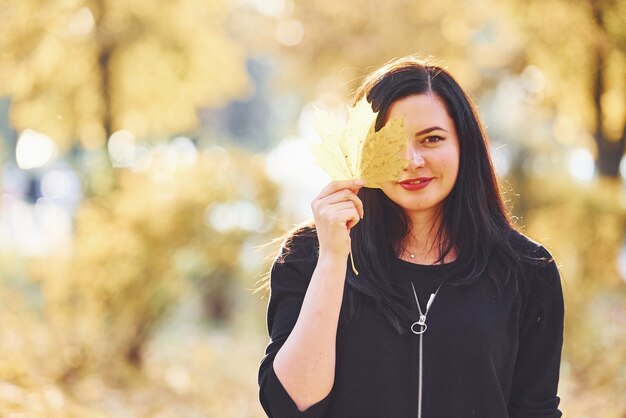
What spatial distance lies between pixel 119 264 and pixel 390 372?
5.14m

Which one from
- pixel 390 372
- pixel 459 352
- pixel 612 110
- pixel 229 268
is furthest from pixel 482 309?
pixel 612 110

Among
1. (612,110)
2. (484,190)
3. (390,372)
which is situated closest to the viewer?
(390,372)

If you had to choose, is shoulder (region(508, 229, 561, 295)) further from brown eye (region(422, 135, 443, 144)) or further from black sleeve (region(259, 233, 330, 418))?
black sleeve (region(259, 233, 330, 418))

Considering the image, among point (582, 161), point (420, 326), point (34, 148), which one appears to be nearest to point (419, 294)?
point (420, 326)

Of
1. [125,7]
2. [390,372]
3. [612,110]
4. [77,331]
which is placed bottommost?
[390,372]

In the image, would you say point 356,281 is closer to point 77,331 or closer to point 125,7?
point 77,331

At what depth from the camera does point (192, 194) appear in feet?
22.9

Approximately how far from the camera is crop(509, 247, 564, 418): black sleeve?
2.12 metres

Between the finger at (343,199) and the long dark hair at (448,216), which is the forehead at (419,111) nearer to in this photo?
the long dark hair at (448,216)

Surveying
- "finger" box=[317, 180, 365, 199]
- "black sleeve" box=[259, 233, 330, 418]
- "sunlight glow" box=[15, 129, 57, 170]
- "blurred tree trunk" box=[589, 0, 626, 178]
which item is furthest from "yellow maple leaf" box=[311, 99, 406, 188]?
"sunlight glow" box=[15, 129, 57, 170]

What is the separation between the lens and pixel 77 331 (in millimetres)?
6719

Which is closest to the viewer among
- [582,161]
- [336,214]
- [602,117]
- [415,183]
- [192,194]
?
[336,214]

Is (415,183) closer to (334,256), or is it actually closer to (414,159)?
(414,159)

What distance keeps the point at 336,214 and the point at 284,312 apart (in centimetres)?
34
